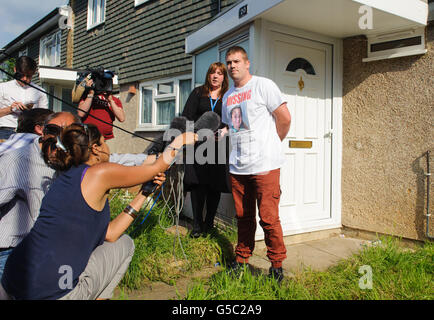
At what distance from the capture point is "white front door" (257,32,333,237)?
381 cm

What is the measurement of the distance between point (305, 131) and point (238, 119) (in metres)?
1.51

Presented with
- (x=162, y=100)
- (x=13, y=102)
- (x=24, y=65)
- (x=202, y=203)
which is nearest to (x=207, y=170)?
(x=202, y=203)

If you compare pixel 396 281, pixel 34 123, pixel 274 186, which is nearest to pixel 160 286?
pixel 274 186

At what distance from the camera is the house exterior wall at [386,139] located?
349cm

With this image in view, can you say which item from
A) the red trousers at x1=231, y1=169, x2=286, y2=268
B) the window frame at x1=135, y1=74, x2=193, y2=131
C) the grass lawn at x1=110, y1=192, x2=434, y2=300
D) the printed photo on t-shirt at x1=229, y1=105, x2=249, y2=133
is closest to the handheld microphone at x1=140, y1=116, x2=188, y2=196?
the printed photo on t-shirt at x1=229, y1=105, x2=249, y2=133

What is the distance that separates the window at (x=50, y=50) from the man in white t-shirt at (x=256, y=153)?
41.0ft

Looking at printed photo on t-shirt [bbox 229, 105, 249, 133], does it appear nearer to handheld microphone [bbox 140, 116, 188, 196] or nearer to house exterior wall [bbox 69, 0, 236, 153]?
handheld microphone [bbox 140, 116, 188, 196]

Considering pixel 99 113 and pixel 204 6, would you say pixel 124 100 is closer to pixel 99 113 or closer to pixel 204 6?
pixel 204 6

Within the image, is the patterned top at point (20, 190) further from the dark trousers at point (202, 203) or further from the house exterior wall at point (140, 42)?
the house exterior wall at point (140, 42)

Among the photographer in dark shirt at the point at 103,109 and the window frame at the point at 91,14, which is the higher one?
the window frame at the point at 91,14

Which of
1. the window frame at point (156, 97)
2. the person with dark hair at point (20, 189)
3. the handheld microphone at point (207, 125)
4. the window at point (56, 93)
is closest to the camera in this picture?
the person with dark hair at point (20, 189)

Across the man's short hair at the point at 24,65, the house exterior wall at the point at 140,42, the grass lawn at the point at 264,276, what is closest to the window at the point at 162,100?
the house exterior wall at the point at 140,42

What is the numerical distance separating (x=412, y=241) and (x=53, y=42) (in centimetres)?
1497

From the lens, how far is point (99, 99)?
4230 millimetres
